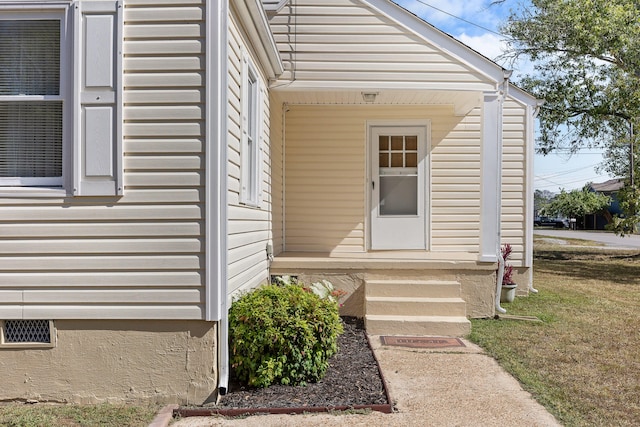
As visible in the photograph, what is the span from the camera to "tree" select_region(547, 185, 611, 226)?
44175 millimetres

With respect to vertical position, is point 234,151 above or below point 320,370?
above

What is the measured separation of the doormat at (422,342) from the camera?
212 inches

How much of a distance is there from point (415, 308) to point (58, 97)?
4.38 m

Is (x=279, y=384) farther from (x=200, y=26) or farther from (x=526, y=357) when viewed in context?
(x=200, y=26)

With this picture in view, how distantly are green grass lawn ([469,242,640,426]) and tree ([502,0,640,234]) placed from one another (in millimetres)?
5826

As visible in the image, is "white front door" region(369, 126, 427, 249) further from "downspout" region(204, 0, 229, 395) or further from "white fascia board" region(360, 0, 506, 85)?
"downspout" region(204, 0, 229, 395)

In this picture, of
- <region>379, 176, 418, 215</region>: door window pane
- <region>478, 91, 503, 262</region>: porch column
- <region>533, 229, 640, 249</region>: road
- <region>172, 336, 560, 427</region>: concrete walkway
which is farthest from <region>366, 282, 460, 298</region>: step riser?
<region>533, 229, 640, 249</region>: road

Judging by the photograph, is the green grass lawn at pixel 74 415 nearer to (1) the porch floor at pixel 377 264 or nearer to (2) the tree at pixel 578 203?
(1) the porch floor at pixel 377 264

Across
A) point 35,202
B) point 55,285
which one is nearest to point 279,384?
point 55,285

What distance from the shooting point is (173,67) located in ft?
12.4

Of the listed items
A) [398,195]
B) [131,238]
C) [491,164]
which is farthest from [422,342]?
[131,238]

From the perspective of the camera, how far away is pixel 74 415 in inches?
138

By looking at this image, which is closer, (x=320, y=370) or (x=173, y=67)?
(x=173, y=67)

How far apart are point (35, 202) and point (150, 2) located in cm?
174
